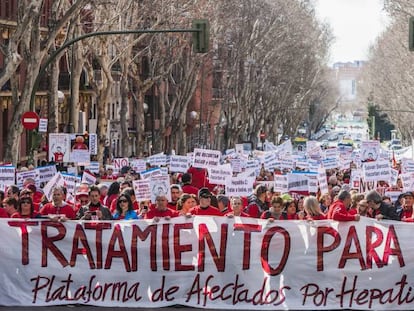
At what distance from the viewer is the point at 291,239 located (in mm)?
15141

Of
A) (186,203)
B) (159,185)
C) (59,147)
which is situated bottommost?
(186,203)

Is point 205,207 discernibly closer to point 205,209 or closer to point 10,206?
point 205,209

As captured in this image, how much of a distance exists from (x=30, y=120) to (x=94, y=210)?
13.7 meters

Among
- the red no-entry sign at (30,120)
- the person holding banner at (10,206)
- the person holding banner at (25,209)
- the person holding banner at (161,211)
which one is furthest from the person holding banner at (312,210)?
the red no-entry sign at (30,120)

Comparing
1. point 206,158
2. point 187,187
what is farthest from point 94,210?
point 206,158

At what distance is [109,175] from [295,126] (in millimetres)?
83368

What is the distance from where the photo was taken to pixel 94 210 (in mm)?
17609

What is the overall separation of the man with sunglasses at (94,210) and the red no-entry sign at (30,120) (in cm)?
1262

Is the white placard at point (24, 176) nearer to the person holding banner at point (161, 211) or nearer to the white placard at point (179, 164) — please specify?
the white placard at point (179, 164)

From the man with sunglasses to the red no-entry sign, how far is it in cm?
1262

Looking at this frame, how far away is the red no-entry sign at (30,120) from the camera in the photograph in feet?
101

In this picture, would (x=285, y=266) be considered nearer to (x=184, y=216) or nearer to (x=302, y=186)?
(x=184, y=216)

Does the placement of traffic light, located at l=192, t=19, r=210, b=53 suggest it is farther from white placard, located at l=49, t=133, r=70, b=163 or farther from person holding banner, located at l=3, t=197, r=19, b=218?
person holding banner, located at l=3, t=197, r=19, b=218

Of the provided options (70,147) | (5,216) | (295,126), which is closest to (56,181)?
(5,216)
